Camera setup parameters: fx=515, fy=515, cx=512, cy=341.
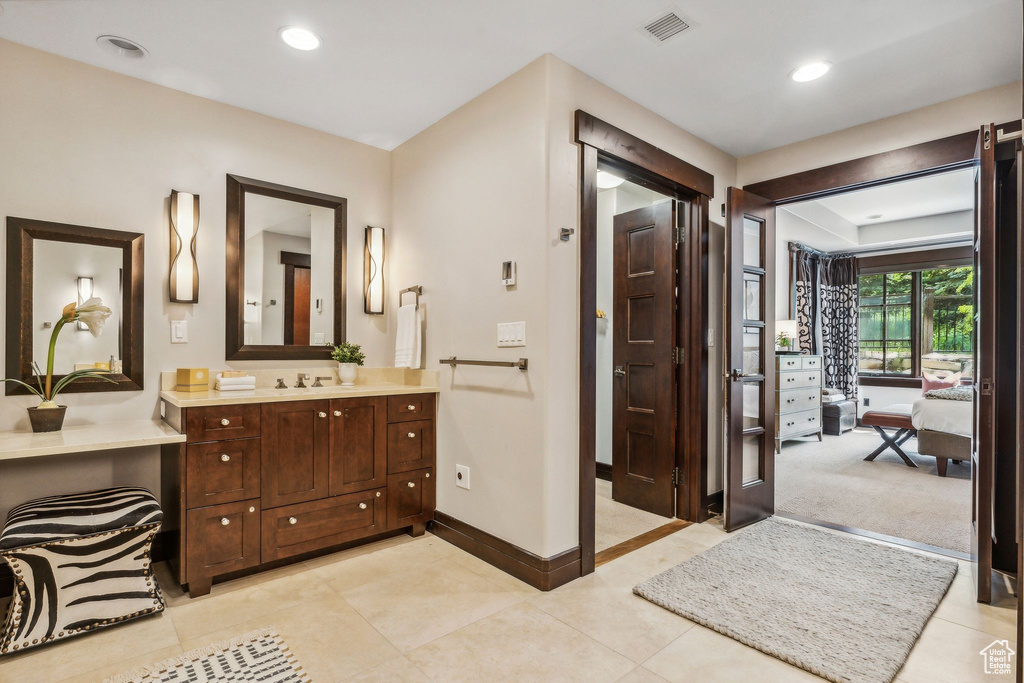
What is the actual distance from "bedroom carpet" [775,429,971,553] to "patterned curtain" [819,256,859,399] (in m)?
1.95

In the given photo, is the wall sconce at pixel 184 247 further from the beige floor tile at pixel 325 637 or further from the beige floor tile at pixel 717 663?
the beige floor tile at pixel 717 663

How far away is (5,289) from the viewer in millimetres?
2348

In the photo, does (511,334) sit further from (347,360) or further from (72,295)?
(72,295)

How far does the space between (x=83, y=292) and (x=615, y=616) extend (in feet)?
9.60

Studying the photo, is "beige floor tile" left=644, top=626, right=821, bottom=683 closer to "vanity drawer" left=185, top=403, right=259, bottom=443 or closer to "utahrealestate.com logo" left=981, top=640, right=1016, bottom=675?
"utahrealestate.com logo" left=981, top=640, right=1016, bottom=675

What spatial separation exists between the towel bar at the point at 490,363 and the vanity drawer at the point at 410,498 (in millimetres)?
676

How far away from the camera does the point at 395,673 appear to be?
1774 millimetres

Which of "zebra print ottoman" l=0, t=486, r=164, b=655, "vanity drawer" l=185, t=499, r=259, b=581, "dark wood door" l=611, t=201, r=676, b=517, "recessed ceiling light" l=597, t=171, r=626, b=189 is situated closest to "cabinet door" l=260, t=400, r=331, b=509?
"vanity drawer" l=185, t=499, r=259, b=581

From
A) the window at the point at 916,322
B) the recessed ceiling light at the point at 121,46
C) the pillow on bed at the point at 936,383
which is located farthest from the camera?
the window at the point at 916,322

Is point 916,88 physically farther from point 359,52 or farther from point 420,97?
point 359,52

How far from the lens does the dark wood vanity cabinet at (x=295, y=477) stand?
7.64 ft

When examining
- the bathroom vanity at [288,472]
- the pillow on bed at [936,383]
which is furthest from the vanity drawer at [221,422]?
the pillow on bed at [936,383]

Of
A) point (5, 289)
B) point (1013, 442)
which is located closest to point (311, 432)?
point (5, 289)

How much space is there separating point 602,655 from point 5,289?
3019 millimetres
